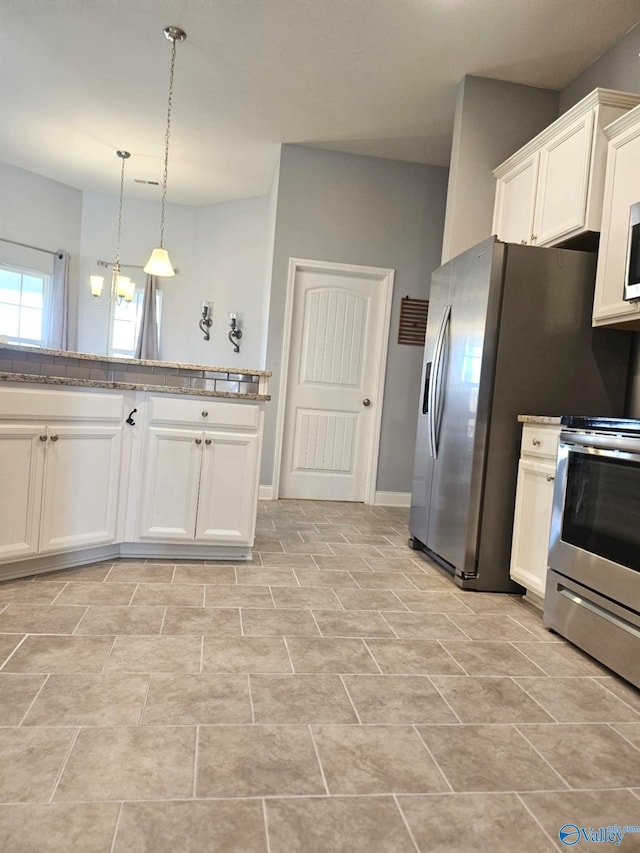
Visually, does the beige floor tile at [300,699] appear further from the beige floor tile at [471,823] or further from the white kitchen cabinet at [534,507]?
the white kitchen cabinet at [534,507]

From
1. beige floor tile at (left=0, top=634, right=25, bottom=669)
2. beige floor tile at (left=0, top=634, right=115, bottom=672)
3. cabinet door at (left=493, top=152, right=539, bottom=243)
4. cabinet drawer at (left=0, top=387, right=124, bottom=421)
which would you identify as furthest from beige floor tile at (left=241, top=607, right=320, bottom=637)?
cabinet door at (left=493, top=152, right=539, bottom=243)

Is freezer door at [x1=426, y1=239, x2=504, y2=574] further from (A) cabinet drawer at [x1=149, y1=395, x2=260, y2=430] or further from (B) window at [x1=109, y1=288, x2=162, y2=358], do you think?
(B) window at [x1=109, y1=288, x2=162, y2=358]

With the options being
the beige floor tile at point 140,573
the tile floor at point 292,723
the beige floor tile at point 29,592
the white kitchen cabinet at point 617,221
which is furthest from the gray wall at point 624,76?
the beige floor tile at point 29,592

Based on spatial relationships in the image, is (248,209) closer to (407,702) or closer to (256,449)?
(256,449)

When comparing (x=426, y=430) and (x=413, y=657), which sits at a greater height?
(x=426, y=430)

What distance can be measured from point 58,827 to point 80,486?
1.71 meters

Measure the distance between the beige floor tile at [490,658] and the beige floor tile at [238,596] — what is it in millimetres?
767

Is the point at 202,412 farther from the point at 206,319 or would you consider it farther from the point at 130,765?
the point at 206,319

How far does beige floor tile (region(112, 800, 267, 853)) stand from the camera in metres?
1.10

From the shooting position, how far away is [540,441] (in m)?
2.63

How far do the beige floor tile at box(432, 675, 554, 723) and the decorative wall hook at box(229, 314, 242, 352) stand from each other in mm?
4750

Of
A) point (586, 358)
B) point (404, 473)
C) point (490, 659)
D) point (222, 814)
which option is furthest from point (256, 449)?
point (404, 473)

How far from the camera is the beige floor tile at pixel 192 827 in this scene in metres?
1.10

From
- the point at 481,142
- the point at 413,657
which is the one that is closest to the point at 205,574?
the point at 413,657
